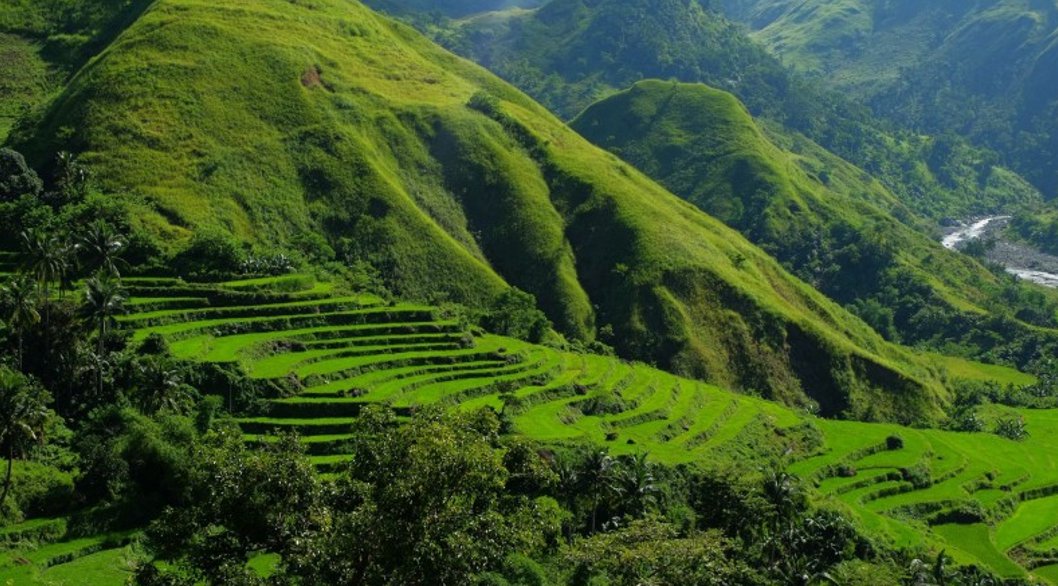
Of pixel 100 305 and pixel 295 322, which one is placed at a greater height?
pixel 100 305

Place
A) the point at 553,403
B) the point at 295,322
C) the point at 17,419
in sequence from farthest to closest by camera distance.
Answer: the point at 553,403 → the point at 295,322 → the point at 17,419

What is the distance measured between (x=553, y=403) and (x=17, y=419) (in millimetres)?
59186

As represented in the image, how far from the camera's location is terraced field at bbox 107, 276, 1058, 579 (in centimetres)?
9956

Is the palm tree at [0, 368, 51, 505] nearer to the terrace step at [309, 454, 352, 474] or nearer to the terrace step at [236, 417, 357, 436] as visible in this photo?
the terrace step at [236, 417, 357, 436]

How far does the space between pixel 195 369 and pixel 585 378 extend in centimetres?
5282

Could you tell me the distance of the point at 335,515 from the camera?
37781 mm

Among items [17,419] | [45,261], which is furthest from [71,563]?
[45,261]

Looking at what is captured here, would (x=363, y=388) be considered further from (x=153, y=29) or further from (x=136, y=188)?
(x=153, y=29)

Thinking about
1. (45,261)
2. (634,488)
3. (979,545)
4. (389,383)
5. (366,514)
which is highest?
(366,514)

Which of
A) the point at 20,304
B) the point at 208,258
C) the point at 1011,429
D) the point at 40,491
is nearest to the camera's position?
the point at 40,491

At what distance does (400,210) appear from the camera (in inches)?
6826

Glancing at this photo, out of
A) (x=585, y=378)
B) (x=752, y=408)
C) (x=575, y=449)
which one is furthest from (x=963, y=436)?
(x=575, y=449)

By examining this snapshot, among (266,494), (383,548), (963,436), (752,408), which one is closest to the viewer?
(383,548)

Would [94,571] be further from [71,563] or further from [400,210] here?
[400,210]
